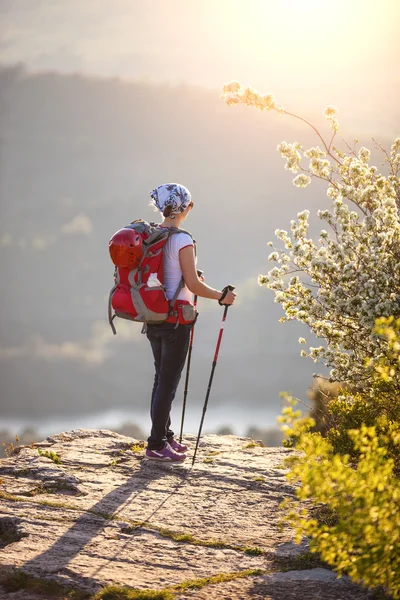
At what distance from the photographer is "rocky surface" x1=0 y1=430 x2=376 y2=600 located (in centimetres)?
629

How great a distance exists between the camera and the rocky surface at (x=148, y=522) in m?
6.29

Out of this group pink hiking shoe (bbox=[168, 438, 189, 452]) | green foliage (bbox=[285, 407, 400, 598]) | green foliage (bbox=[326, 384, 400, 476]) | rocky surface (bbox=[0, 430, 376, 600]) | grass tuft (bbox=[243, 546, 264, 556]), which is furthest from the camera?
pink hiking shoe (bbox=[168, 438, 189, 452])

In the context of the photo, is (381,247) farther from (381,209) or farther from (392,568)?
(392,568)

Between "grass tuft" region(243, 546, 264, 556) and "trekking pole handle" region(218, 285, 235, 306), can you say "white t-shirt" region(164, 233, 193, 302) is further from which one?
"grass tuft" region(243, 546, 264, 556)

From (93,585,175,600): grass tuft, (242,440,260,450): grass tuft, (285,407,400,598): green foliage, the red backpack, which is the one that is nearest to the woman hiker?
the red backpack

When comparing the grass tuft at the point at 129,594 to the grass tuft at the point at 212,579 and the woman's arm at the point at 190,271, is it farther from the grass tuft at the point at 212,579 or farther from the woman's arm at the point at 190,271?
the woman's arm at the point at 190,271

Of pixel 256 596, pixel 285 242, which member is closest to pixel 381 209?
pixel 285 242

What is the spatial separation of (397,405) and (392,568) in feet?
14.5

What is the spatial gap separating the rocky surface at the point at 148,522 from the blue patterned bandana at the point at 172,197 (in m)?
3.50

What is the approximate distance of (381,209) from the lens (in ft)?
29.2

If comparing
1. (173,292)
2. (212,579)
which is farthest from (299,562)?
(173,292)

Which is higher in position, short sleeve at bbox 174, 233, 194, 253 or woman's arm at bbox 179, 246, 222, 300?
short sleeve at bbox 174, 233, 194, 253

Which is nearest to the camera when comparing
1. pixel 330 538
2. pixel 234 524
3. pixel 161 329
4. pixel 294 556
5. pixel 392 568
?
pixel 330 538

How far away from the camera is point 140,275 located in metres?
8.49
